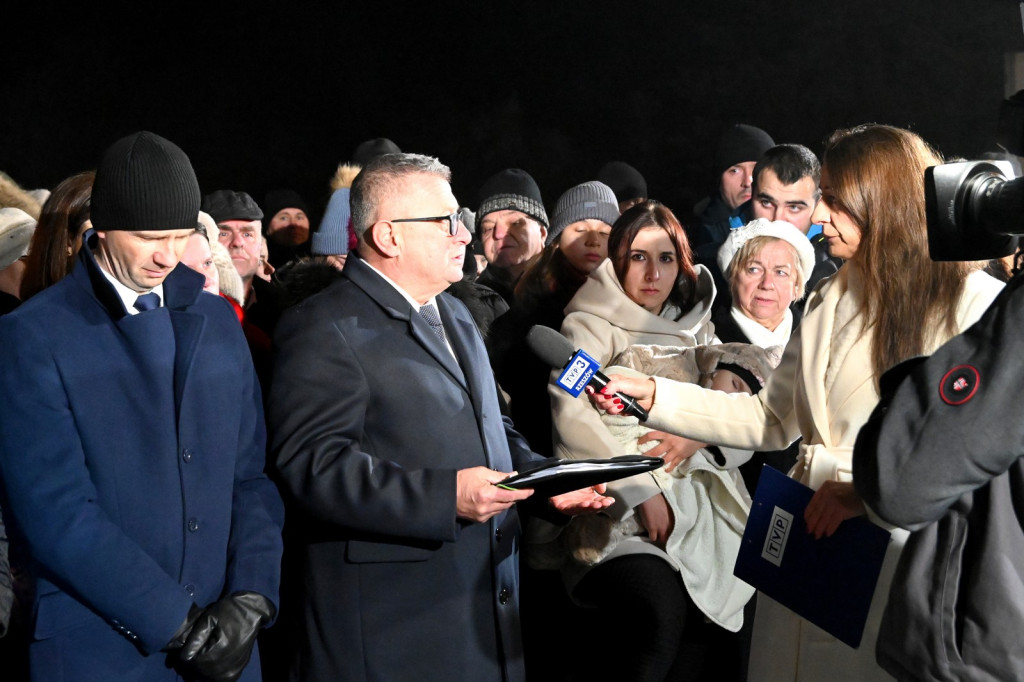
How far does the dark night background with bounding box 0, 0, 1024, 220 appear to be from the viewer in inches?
237

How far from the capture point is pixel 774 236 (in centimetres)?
389

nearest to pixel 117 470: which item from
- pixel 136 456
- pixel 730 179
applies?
pixel 136 456

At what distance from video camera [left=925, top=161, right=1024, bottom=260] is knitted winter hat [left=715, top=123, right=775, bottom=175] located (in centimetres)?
340

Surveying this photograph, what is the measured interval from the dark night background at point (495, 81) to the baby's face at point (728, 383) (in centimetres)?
315

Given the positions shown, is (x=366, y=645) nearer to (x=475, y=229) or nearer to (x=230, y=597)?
(x=230, y=597)

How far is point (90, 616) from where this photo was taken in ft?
6.25

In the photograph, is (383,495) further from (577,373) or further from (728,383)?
(728,383)

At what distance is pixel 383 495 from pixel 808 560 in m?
0.86

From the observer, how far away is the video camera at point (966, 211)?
1.65 meters

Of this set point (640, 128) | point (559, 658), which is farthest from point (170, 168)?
point (640, 128)

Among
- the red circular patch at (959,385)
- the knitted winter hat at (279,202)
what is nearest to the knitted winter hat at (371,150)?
the knitted winter hat at (279,202)

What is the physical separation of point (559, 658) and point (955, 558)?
227cm

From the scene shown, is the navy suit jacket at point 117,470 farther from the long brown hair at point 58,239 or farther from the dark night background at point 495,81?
the dark night background at point 495,81

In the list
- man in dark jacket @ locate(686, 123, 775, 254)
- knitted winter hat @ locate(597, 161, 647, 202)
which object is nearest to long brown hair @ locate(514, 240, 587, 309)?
man in dark jacket @ locate(686, 123, 775, 254)
